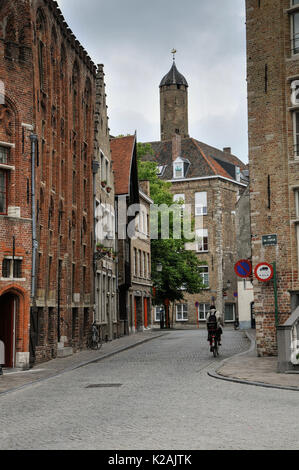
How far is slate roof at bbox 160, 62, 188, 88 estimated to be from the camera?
3514 inches

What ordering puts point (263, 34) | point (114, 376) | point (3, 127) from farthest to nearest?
point (263, 34) → point (3, 127) → point (114, 376)

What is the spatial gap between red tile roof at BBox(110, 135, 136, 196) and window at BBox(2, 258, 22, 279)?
19.7m

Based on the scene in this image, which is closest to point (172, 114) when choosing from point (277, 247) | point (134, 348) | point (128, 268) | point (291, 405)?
point (128, 268)

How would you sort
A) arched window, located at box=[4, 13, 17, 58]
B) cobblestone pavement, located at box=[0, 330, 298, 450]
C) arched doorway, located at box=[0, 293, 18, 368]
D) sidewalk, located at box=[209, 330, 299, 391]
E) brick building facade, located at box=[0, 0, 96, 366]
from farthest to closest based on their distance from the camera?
1. arched window, located at box=[4, 13, 17, 58]
2. brick building facade, located at box=[0, 0, 96, 366]
3. arched doorway, located at box=[0, 293, 18, 368]
4. sidewalk, located at box=[209, 330, 299, 391]
5. cobblestone pavement, located at box=[0, 330, 298, 450]

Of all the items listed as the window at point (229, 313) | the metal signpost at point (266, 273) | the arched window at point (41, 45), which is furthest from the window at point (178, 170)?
the metal signpost at point (266, 273)

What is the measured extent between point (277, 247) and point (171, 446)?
1463 cm

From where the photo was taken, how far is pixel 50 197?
79.5 ft

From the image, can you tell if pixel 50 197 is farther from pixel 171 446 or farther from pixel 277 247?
pixel 171 446

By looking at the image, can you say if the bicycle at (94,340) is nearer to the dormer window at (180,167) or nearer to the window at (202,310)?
the window at (202,310)

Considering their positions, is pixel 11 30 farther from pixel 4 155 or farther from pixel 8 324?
pixel 8 324

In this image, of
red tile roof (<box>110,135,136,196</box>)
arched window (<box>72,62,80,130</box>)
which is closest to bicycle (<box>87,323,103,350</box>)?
arched window (<box>72,62,80,130</box>)

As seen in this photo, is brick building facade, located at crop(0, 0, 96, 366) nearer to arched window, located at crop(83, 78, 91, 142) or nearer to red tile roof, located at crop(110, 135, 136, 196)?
arched window, located at crop(83, 78, 91, 142)

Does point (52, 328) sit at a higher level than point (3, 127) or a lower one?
lower

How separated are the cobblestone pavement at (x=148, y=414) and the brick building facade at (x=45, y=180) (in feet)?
12.9
